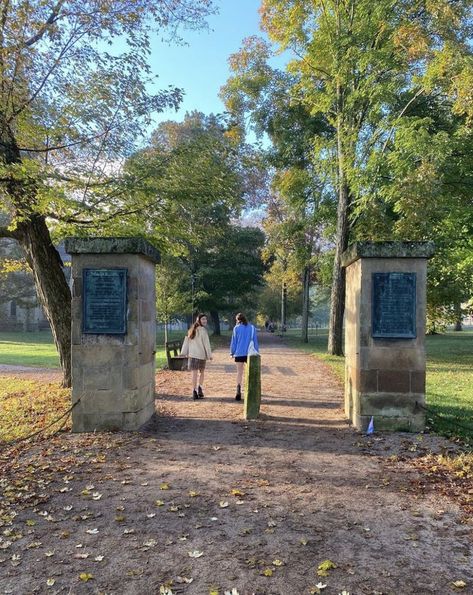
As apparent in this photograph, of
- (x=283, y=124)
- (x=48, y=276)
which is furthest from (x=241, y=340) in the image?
(x=283, y=124)

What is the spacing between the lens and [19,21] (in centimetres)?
908

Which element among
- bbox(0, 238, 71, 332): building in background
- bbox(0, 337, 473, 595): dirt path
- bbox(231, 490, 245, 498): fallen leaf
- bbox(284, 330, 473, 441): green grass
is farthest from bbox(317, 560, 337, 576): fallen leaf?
bbox(0, 238, 71, 332): building in background

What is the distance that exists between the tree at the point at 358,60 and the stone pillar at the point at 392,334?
27.8ft

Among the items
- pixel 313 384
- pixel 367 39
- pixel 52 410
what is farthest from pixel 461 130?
pixel 52 410

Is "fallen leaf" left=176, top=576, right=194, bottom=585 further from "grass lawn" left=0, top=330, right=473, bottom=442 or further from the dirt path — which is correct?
"grass lawn" left=0, top=330, right=473, bottom=442

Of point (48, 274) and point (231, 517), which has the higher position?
point (48, 274)

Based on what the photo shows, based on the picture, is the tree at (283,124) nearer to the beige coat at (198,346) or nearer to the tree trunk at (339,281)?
the tree trunk at (339,281)

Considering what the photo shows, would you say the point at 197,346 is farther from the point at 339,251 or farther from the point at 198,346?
the point at 339,251

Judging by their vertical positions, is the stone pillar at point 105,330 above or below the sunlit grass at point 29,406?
above

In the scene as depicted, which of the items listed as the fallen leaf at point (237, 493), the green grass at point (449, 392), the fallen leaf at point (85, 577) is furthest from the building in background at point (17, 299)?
the fallen leaf at point (85, 577)

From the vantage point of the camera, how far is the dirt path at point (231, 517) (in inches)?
132

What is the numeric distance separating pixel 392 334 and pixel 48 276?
6.75 m

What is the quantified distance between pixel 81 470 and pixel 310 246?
2307 centimetres

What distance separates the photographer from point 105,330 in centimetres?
695
